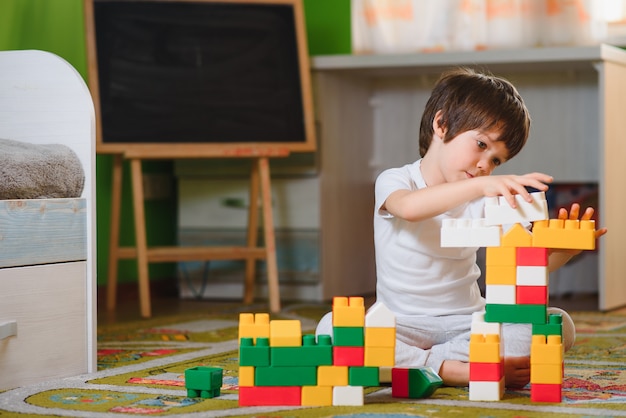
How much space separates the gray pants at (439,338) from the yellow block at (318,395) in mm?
183

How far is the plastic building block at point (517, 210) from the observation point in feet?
4.02

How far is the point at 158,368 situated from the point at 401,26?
5.85ft

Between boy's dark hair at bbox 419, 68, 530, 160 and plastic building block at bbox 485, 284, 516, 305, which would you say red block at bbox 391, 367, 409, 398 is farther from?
boy's dark hair at bbox 419, 68, 530, 160

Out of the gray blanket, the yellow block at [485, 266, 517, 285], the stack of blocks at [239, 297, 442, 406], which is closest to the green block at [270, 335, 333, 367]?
the stack of blocks at [239, 297, 442, 406]

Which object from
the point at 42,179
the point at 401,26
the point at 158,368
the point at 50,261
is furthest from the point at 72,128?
the point at 401,26

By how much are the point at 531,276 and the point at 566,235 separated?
7 cm

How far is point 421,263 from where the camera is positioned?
1.52 meters

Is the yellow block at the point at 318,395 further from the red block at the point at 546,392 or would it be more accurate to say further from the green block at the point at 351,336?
the red block at the point at 546,392

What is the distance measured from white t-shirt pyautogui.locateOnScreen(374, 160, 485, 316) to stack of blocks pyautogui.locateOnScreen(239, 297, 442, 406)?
277 millimetres

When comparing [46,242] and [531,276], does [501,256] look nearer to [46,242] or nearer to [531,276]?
[531,276]

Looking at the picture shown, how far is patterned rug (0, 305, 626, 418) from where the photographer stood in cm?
123

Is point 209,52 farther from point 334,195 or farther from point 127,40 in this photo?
point 334,195

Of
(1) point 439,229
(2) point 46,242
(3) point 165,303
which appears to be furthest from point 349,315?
(3) point 165,303

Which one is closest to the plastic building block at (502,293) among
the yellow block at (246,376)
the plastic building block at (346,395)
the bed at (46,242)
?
the plastic building block at (346,395)
